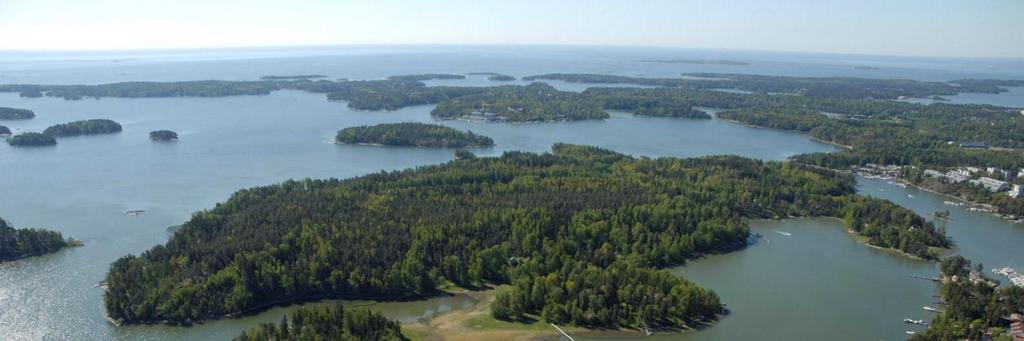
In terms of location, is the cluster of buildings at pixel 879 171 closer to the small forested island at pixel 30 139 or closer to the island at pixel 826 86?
the island at pixel 826 86

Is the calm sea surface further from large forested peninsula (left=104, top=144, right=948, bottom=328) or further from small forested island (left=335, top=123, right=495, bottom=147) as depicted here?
small forested island (left=335, top=123, right=495, bottom=147)

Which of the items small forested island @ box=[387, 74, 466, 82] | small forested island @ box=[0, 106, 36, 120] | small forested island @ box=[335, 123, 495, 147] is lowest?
small forested island @ box=[335, 123, 495, 147]

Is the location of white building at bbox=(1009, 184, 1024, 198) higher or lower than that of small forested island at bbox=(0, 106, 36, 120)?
lower

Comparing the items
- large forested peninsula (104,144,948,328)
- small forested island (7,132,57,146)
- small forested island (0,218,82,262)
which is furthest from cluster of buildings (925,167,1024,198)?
small forested island (7,132,57,146)

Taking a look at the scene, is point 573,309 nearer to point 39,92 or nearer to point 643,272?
point 643,272

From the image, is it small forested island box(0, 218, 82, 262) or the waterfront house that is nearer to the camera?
small forested island box(0, 218, 82, 262)

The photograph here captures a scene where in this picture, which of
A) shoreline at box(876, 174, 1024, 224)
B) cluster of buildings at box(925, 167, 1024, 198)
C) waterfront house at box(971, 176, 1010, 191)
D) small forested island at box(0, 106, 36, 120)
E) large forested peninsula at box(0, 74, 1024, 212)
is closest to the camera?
shoreline at box(876, 174, 1024, 224)
